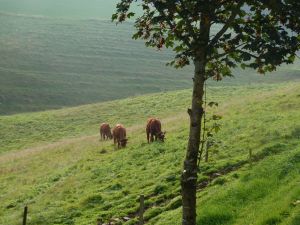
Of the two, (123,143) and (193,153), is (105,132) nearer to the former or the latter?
(123,143)

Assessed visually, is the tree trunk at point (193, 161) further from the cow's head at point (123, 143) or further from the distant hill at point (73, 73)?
the distant hill at point (73, 73)

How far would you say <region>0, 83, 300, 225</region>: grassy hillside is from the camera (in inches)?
584

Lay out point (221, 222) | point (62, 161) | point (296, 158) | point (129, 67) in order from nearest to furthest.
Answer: point (221, 222)
point (296, 158)
point (62, 161)
point (129, 67)

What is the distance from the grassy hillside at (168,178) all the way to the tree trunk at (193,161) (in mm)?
795

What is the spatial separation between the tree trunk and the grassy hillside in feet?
2.61

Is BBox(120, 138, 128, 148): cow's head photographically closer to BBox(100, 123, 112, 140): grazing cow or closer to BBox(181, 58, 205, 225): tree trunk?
BBox(100, 123, 112, 140): grazing cow

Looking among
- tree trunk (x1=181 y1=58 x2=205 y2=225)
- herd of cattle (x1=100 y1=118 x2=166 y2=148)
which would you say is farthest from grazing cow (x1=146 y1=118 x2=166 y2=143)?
tree trunk (x1=181 y1=58 x2=205 y2=225)

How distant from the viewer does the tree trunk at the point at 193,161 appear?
36.0 feet

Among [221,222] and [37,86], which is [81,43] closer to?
[37,86]

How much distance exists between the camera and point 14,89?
12144cm

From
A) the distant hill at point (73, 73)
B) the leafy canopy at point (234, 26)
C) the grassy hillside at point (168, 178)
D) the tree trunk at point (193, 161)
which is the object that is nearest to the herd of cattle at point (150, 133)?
the grassy hillside at point (168, 178)

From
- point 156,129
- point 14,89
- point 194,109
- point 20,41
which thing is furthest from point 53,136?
point 20,41

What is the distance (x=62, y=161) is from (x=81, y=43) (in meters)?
164

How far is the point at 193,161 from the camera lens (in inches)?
438
